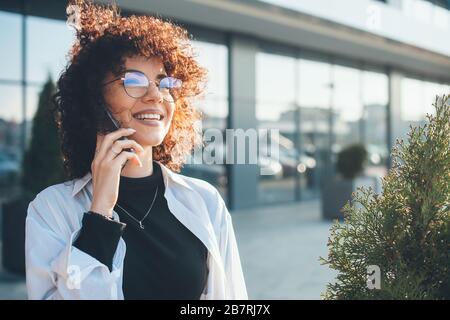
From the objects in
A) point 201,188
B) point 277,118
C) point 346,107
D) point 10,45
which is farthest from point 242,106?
point 201,188

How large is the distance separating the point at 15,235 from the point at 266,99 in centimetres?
745

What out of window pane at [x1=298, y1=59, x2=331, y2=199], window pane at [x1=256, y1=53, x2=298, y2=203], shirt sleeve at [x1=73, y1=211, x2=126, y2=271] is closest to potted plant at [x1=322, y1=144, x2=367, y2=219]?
window pane at [x1=256, y1=53, x2=298, y2=203]

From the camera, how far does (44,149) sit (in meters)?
6.25

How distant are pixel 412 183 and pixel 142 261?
836 mm

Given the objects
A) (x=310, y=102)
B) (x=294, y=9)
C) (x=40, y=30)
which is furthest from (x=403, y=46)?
(x=40, y=30)

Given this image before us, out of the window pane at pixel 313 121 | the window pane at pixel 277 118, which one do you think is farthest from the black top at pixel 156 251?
the window pane at pixel 313 121

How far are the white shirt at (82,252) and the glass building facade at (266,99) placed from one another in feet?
24.3

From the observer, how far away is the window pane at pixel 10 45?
827 centimetres

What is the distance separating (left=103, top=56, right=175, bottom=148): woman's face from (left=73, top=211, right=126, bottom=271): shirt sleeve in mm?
315

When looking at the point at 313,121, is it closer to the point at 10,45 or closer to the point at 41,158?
the point at 10,45
